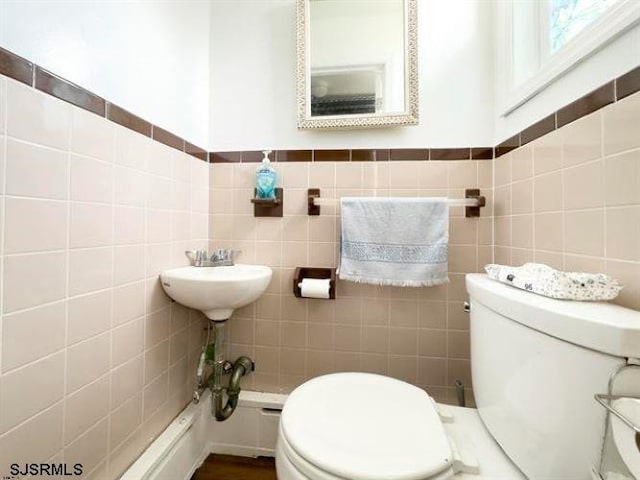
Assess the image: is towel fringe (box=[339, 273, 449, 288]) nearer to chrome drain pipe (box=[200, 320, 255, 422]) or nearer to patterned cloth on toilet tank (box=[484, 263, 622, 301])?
patterned cloth on toilet tank (box=[484, 263, 622, 301])

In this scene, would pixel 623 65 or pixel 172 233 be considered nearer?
pixel 623 65

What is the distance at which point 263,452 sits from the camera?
1.20m

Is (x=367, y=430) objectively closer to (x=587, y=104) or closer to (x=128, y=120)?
(x=587, y=104)

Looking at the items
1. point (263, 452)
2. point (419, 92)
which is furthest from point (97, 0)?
point (263, 452)

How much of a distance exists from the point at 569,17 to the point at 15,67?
4.75 feet

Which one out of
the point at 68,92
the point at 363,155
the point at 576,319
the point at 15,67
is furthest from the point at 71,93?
the point at 576,319

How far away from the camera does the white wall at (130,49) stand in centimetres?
60

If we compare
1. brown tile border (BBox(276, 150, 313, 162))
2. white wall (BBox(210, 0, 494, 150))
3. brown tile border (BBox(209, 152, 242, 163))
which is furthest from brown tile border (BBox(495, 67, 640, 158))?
brown tile border (BBox(209, 152, 242, 163))

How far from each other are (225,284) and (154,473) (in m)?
0.63

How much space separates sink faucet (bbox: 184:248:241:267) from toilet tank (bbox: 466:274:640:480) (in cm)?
94

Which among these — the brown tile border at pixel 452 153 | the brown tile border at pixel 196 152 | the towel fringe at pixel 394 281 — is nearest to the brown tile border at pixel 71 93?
the brown tile border at pixel 196 152

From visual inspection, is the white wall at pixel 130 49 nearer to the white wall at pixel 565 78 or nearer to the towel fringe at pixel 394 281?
the towel fringe at pixel 394 281

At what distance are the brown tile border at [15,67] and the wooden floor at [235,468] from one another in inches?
54.0

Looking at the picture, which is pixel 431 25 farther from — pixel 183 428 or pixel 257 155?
pixel 183 428
